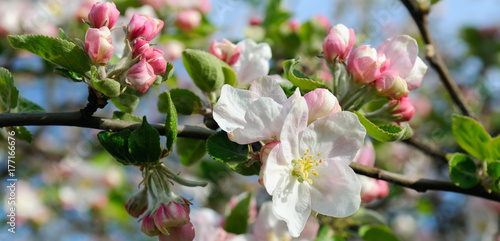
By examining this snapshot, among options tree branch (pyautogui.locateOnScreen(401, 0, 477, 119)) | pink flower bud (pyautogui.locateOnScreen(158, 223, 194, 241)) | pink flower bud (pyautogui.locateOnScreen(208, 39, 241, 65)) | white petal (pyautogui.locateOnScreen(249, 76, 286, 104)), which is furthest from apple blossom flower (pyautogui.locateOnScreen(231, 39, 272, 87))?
tree branch (pyautogui.locateOnScreen(401, 0, 477, 119))

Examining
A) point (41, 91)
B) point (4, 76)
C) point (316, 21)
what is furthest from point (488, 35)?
point (4, 76)

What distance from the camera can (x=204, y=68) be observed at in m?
1.03

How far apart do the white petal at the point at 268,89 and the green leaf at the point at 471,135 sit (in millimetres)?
414

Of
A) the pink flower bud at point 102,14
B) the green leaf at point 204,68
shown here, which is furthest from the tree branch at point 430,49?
the pink flower bud at point 102,14

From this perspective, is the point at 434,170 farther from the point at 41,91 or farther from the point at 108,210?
the point at 41,91

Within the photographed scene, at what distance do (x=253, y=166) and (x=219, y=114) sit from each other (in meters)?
0.11

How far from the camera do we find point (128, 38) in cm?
89

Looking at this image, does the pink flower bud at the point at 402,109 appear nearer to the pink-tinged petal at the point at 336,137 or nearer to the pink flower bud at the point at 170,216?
the pink-tinged petal at the point at 336,137

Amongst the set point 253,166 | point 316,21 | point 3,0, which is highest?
point 253,166

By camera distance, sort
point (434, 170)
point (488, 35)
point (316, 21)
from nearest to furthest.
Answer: point (316, 21)
point (434, 170)
point (488, 35)

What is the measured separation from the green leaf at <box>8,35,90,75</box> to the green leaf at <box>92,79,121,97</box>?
75 millimetres

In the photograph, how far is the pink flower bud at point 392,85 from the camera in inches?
36.0

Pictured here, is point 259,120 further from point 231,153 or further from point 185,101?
point 185,101

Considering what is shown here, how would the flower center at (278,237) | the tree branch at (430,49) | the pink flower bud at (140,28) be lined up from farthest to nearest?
the tree branch at (430,49)
the flower center at (278,237)
the pink flower bud at (140,28)
